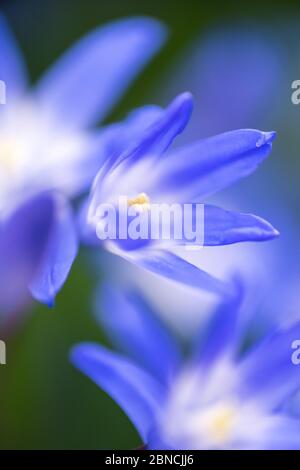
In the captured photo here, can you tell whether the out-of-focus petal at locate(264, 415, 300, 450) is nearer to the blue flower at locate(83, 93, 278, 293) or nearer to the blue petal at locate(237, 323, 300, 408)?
the blue petal at locate(237, 323, 300, 408)

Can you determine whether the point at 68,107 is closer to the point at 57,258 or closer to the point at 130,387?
the point at 57,258

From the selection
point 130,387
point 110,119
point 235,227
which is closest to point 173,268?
point 235,227

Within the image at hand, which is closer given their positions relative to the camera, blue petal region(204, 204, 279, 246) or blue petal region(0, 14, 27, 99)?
blue petal region(204, 204, 279, 246)

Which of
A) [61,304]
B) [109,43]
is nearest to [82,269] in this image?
[61,304]

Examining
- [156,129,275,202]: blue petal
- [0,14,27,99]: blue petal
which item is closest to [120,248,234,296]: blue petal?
[156,129,275,202]: blue petal

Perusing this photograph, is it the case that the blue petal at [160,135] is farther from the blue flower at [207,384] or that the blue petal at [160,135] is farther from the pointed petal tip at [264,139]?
the blue flower at [207,384]
